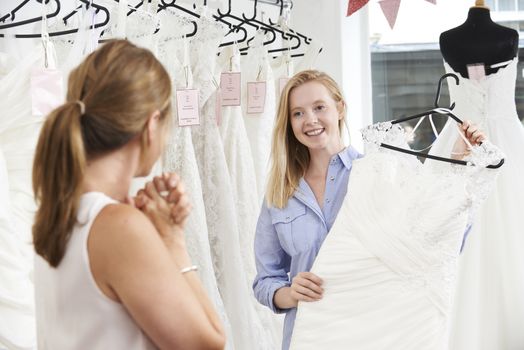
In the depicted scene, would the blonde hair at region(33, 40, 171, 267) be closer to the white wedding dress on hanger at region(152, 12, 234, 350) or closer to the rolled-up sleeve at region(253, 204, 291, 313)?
the rolled-up sleeve at region(253, 204, 291, 313)

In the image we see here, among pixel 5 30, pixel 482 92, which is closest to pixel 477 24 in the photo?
pixel 482 92

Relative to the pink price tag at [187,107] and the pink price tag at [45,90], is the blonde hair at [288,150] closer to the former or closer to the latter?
the pink price tag at [187,107]

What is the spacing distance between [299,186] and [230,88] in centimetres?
78

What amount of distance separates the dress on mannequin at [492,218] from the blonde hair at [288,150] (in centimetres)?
68

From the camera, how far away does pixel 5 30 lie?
254 cm

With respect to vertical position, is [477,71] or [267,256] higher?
[477,71]

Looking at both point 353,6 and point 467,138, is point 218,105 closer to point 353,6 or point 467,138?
point 353,6

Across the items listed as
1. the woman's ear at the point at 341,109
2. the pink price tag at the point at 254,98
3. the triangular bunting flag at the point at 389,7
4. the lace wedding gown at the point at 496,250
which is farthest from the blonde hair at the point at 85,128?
the triangular bunting flag at the point at 389,7

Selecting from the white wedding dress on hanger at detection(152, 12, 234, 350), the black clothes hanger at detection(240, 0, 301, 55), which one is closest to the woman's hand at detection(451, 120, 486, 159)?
the white wedding dress on hanger at detection(152, 12, 234, 350)

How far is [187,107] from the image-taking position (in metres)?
2.56

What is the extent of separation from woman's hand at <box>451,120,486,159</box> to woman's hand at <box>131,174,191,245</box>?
979mm

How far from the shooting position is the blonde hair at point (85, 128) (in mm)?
1187

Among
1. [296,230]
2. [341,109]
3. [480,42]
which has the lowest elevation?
[296,230]

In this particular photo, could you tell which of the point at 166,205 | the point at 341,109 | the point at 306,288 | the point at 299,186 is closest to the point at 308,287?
the point at 306,288
